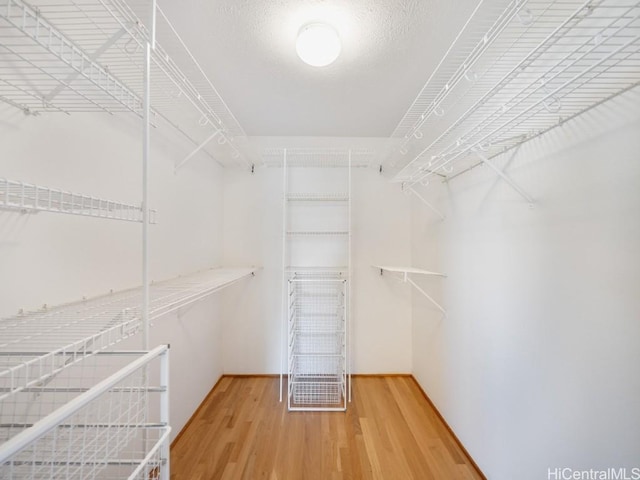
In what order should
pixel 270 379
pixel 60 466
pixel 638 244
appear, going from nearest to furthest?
1. pixel 60 466
2. pixel 638 244
3. pixel 270 379

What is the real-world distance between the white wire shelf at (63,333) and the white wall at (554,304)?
1509 mm

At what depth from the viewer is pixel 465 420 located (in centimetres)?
175

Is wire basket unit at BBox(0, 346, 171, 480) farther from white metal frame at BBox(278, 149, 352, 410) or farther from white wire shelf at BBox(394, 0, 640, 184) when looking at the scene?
white metal frame at BBox(278, 149, 352, 410)

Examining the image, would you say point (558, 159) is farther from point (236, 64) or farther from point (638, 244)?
point (236, 64)

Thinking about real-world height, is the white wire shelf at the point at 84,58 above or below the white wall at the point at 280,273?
above

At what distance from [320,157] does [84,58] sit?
74.4 inches

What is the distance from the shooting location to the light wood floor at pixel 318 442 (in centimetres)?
159

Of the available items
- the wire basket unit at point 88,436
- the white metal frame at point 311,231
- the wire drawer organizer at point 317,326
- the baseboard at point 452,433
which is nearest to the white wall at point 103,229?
the wire basket unit at point 88,436

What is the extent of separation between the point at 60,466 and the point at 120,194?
1089 mm

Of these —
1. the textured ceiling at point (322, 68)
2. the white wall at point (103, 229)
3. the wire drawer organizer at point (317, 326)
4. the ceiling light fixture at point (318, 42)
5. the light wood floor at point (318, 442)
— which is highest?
the textured ceiling at point (322, 68)

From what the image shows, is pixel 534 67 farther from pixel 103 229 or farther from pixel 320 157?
pixel 103 229

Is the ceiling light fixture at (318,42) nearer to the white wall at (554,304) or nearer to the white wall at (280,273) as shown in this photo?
the white wall at (554,304)

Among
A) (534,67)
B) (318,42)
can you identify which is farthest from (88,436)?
(534,67)

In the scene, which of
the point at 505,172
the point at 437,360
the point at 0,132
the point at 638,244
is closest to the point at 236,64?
the point at 0,132
